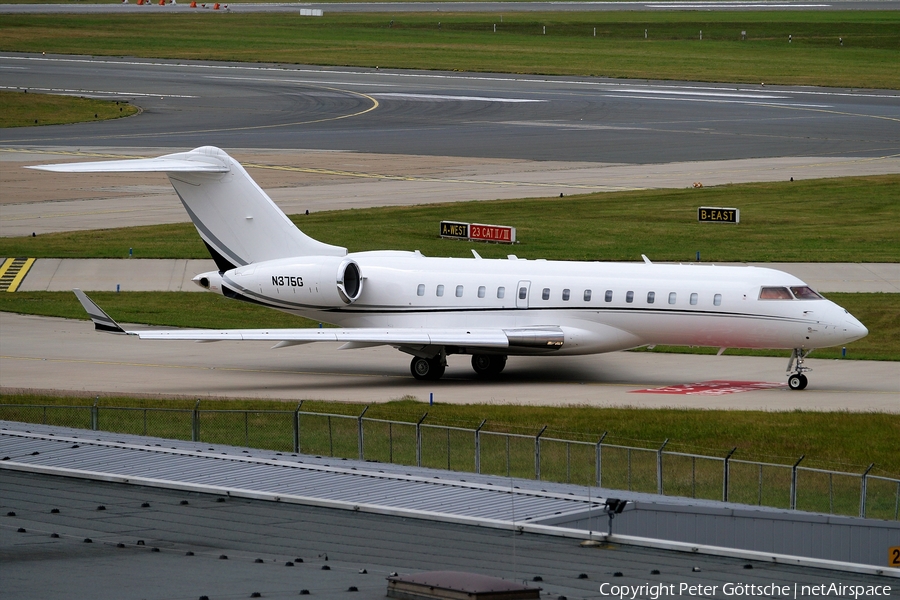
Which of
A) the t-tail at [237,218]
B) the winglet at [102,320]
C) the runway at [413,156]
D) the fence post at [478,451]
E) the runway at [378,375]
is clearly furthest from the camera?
the t-tail at [237,218]

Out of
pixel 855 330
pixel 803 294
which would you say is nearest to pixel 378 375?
pixel 803 294

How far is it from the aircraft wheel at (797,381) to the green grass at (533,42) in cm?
9400

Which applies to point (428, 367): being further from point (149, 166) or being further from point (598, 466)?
point (598, 466)

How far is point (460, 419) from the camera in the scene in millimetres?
34562

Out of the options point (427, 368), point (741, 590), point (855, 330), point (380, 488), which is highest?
point (855, 330)

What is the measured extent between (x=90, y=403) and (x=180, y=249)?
86.5 feet

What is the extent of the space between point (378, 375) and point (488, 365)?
11.5 ft

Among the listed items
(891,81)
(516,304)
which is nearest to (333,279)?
(516,304)

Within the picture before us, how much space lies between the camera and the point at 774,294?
129ft

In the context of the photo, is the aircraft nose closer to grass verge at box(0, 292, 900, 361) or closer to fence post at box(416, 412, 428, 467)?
grass verge at box(0, 292, 900, 361)

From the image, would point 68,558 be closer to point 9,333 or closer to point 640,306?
point 640,306

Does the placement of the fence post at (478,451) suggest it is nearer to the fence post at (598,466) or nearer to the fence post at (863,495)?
the fence post at (598,466)

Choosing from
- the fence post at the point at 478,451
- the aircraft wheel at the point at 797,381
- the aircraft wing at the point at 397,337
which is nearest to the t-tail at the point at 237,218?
the aircraft wing at the point at 397,337

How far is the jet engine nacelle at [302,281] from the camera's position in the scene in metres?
42.6
